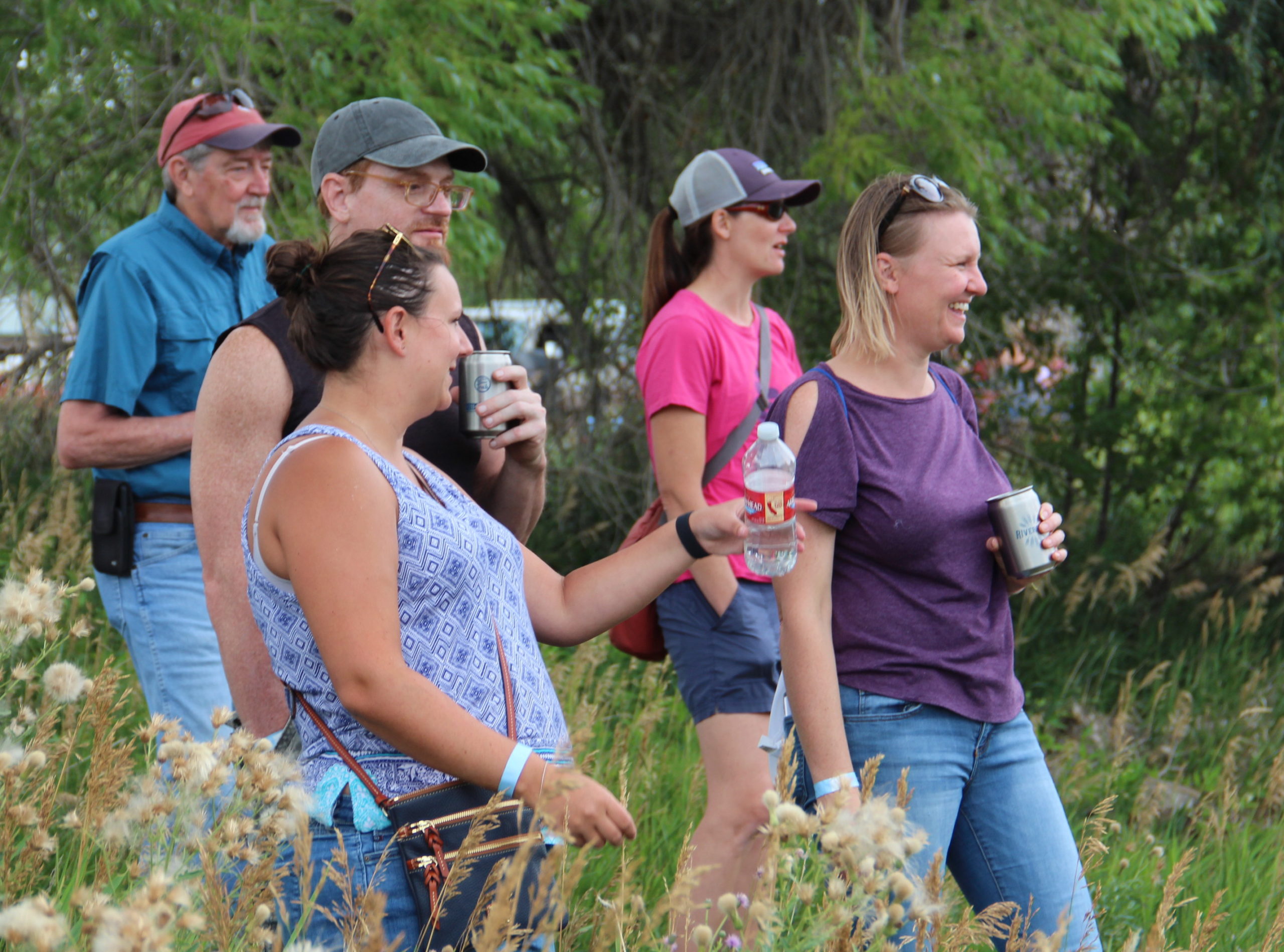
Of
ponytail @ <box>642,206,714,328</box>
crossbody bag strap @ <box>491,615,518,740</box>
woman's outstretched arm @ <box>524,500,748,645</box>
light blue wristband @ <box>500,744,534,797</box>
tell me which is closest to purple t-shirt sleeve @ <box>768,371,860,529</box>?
woman's outstretched arm @ <box>524,500,748,645</box>

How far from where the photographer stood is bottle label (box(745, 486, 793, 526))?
231 centimetres

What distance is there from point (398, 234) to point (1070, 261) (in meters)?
6.98

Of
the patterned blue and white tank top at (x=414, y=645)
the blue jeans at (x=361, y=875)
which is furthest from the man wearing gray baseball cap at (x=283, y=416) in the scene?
the blue jeans at (x=361, y=875)

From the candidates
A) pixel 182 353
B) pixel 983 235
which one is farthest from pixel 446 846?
pixel 983 235

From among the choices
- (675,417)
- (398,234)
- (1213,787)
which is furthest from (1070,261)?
(398,234)

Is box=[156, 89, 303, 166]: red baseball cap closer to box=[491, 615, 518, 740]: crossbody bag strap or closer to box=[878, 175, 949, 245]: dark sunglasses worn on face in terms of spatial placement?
box=[878, 175, 949, 245]: dark sunglasses worn on face

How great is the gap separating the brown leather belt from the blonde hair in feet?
5.75

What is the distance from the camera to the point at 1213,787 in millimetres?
5246

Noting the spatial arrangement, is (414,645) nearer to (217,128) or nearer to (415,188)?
(415,188)

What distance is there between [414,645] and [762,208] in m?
2.50

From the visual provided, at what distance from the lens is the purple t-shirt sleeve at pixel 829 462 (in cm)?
257

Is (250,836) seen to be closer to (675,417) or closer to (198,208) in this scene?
(675,417)

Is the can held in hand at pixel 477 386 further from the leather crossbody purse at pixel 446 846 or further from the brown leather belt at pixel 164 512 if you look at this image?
the brown leather belt at pixel 164 512

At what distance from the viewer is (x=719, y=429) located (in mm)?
3736
